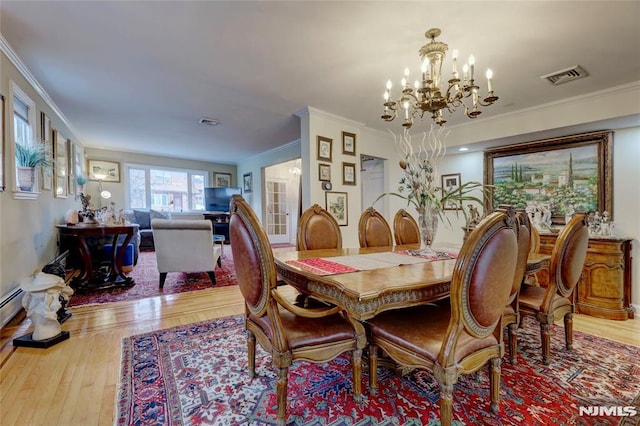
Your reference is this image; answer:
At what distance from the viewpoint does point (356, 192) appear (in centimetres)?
439

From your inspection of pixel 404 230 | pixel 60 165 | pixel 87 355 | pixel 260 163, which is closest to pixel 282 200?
pixel 260 163

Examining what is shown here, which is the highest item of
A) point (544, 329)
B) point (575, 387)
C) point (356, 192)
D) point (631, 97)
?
point (631, 97)

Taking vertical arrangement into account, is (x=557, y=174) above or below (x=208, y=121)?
below

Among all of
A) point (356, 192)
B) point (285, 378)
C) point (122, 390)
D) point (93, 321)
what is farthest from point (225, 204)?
point (285, 378)

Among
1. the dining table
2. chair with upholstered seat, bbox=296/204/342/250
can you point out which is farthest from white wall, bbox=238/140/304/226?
the dining table

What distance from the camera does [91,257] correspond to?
353cm

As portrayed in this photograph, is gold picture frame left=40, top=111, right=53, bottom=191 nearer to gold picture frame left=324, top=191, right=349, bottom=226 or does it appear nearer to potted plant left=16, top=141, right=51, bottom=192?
potted plant left=16, top=141, right=51, bottom=192

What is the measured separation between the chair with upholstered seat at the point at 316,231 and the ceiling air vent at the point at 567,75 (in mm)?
2462

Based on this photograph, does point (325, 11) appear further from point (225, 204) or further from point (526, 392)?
point (225, 204)

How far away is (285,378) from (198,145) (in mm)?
5628

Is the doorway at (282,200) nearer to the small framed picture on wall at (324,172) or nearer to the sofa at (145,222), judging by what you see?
the sofa at (145,222)

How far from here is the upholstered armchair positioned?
3.43m

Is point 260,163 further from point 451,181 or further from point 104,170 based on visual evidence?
point 451,181

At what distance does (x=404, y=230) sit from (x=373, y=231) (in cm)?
43
